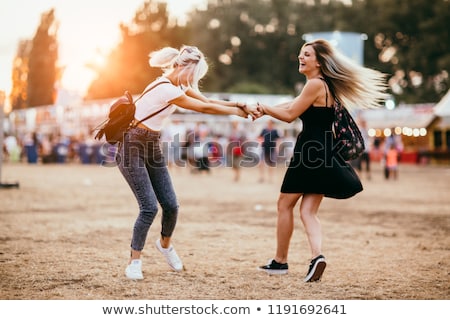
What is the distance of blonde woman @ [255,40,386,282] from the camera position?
5.47 meters

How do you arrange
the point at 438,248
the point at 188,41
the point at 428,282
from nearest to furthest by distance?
the point at 428,282 → the point at 438,248 → the point at 188,41

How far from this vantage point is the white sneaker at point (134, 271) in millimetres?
5469

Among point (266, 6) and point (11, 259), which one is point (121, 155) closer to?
point (11, 259)

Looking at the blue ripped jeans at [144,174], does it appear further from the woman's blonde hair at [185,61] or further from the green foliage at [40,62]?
the green foliage at [40,62]

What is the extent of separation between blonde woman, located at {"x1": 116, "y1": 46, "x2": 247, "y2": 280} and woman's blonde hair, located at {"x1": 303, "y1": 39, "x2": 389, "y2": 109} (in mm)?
951

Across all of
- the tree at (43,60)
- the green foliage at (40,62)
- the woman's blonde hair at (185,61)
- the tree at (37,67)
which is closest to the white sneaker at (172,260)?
the woman's blonde hair at (185,61)

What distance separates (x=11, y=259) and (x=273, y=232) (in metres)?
3.64

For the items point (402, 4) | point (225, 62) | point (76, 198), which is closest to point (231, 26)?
point (225, 62)

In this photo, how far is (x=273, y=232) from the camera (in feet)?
28.5

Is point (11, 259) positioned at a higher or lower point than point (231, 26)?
lower

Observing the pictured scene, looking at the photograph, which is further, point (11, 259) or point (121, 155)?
point (11, 259)

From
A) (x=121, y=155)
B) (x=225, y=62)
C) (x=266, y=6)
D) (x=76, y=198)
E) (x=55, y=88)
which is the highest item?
(x=266, y=6)

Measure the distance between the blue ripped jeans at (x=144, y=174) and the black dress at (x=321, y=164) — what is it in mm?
1154

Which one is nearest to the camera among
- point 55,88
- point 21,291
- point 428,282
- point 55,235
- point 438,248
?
point 21,291
